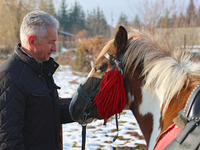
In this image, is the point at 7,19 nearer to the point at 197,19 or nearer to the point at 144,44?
the point at 197,19

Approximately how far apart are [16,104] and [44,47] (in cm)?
52

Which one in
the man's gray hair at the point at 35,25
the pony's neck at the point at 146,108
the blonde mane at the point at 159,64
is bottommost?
the pony's neck at the point at 146,108

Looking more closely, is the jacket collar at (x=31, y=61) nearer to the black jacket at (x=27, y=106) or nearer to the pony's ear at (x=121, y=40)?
the black jacket at (x=27, y=106)

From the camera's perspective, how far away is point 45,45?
1.51 m

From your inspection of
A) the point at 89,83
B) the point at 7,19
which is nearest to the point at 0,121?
the point at 89,83

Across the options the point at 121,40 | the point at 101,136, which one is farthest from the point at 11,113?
the point at 101,136

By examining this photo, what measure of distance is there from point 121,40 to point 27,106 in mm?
1049

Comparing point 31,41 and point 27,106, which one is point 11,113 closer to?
point 27,106

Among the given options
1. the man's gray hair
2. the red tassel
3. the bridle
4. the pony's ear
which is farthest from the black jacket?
the pony's ear

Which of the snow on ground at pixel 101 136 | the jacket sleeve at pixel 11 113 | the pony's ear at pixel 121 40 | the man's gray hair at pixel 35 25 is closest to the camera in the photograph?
the jacket sleeve at pixel 11 113

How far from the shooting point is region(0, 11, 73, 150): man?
1.25 metres

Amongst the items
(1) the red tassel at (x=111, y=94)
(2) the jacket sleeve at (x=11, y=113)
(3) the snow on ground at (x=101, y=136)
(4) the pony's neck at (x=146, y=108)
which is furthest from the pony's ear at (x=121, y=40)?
(3) the snow on ground at (x=101, y=136)

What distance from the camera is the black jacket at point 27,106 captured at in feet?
4.09

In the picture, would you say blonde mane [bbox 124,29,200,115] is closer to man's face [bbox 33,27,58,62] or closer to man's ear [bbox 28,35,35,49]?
man's face [bbox 33,27,58,62]
